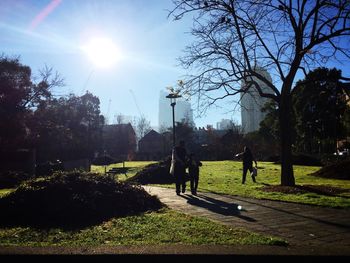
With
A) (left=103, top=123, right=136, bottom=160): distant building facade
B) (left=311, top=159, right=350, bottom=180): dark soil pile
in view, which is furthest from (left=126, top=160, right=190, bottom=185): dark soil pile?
(left=103, top=123, right=136, bottom=160): distant building facade

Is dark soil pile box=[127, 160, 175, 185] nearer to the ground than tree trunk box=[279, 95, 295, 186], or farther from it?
nearer to the ground

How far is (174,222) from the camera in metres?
7.93

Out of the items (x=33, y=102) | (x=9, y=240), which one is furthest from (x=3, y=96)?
(x=9, y=240)

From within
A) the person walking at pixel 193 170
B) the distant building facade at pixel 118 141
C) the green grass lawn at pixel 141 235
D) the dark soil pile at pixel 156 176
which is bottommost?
the green grass lawn at pixel 141 235

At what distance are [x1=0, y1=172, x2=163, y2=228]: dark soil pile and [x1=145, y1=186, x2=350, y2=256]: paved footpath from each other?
1.23 meters

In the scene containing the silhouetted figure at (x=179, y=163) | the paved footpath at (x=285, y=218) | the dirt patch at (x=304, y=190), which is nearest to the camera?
the paved footpath at (x=285, y=218)

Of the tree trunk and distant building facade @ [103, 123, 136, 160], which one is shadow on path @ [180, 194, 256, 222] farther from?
distant building facade @ [103, 123, 136, 160]

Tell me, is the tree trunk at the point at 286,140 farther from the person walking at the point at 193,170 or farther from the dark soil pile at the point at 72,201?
the dark soil pile at the point at 72,201

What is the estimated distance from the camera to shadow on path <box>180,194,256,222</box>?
9.26m

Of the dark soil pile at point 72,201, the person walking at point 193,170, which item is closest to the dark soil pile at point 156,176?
the person walking at point 193,170

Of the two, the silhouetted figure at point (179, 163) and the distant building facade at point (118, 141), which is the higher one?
the distant building facade at point (118, 141)

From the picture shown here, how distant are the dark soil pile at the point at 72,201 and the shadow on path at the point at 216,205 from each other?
128 cm

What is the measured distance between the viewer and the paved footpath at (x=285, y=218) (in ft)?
20.0

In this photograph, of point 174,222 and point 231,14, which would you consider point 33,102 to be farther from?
point 174,222
